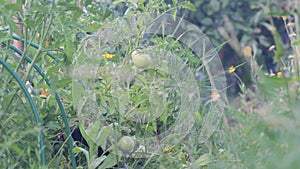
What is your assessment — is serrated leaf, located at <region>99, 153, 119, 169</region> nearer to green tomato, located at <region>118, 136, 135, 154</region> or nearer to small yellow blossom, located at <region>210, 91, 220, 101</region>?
green tomato, located at <region>118, 136, 135, 154</region>

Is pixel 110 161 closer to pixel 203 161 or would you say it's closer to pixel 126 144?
pixel 126 144

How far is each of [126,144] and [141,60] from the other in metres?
0.24

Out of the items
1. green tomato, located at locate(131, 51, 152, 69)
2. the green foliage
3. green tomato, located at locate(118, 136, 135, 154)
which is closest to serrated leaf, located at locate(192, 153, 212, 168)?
the green foliage

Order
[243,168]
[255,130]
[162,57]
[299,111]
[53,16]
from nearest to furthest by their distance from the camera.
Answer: [299,111] → [255,130] → [243,168] → [53,16] → [162,57]

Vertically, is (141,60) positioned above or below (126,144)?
above

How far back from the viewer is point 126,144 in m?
1.81

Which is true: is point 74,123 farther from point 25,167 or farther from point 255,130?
point 255,130

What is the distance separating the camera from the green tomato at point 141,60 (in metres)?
1.86

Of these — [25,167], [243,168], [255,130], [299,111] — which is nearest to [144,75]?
[25,167]

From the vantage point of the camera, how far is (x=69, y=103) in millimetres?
2039

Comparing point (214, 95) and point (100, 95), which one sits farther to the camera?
point (214, 95)

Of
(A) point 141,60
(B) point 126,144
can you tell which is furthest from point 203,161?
(A) point 141,60

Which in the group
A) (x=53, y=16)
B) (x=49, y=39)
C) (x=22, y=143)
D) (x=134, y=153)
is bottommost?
(x=134, y=153)

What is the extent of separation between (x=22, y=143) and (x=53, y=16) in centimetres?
32
